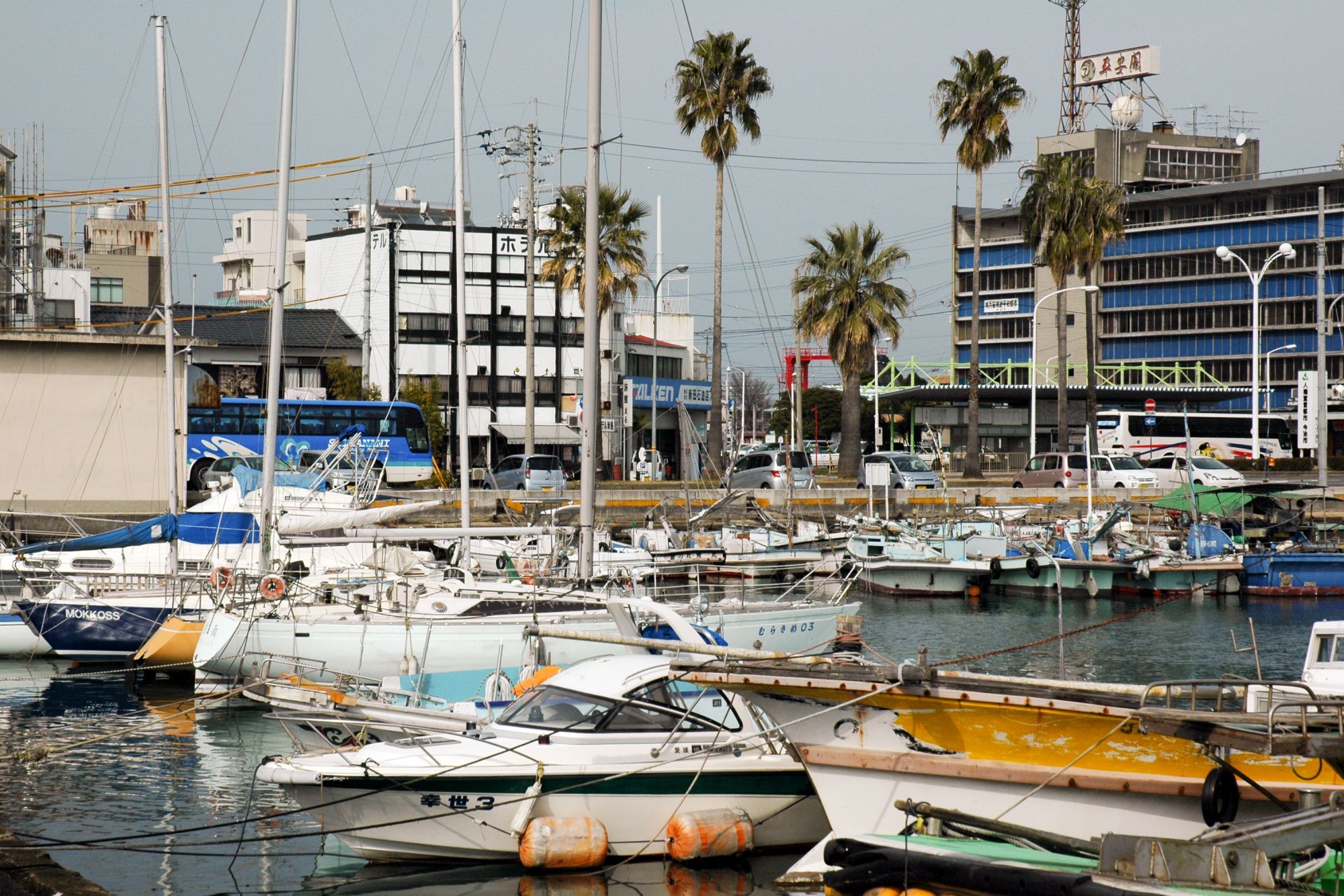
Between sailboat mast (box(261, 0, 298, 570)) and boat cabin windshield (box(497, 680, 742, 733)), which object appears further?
sailboat mast (box(261, 0, 298, 570))

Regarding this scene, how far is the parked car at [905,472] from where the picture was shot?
160 feet

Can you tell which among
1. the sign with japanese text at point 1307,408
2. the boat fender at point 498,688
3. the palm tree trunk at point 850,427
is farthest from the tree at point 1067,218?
the boat fender at point 498,688

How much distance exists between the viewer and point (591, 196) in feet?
68.1

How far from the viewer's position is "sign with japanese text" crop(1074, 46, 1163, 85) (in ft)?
372

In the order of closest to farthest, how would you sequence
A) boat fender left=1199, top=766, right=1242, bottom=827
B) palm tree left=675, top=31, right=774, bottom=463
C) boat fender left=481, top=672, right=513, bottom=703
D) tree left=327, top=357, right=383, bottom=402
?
boat fender left=1199, top=766, right=1242, bottom=827
boat fender left=481, top=672, right=513, bottom=703
palm tree left=675, top=31, right=774, bottom=463
tree left=327, top=357, right=383, bottom=402

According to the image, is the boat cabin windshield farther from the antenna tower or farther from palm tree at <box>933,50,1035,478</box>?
the antenna tower

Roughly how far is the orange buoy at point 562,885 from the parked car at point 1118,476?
40345 mm

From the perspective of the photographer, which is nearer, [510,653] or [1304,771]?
[1304,771]

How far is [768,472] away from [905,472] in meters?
5.61

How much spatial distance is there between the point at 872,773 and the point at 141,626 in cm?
1709

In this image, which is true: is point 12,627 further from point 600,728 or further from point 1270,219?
point 1270,219

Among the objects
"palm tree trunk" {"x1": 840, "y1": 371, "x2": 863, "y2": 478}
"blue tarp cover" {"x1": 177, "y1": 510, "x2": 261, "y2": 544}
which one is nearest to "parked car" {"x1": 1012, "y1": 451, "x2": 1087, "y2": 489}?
"palm tree trunk" {"x1": 840, "y1": 371, "x2": 863, "y2": 478}

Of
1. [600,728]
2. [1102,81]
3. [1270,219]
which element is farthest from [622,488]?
[1102,81]

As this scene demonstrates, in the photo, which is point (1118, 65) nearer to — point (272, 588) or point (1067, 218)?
point (1067, 218)
